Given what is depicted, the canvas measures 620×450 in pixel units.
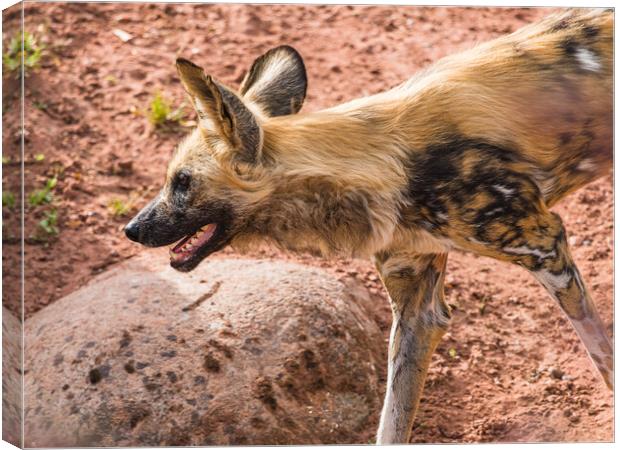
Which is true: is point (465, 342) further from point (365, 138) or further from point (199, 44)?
point (199, 44)

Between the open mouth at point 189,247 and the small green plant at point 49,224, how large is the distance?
1223 millimetres

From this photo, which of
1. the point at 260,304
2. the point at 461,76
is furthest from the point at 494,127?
the point at 260,304

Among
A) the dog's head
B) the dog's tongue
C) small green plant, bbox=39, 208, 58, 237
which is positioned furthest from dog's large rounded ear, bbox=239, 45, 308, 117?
small green plant, bbox=39, 208, 58, 237

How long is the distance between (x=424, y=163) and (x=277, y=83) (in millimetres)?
603

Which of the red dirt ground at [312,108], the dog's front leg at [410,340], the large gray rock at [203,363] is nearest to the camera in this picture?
the large gray rock at [203,363]

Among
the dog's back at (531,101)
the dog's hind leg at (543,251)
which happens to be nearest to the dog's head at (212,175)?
the dog's back at (531,101)

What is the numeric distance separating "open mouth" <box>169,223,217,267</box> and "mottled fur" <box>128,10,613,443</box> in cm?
4

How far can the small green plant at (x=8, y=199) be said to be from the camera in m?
3.65

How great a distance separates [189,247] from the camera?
3588mm

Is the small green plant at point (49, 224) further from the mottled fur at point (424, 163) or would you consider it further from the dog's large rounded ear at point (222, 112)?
the dog's large rounded ear at point (222, 112)

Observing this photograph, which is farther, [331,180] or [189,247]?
[189,247]

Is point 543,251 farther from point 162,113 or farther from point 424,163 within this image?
point 162,113

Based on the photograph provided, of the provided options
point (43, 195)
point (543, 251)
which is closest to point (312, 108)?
point (43, 195)

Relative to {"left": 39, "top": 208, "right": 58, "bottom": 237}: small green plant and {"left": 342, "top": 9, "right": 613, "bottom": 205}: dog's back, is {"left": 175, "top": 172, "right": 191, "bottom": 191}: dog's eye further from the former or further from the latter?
{"left": 39, "top": 208, "right": 58, "bottom": 237}: small green plant
